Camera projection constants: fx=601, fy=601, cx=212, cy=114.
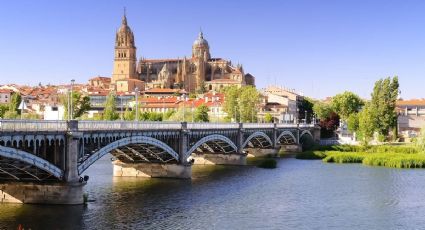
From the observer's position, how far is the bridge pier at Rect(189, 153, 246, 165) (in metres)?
79.7

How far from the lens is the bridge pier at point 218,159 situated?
3137 inches

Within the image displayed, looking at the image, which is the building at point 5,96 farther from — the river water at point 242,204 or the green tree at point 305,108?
the river water at point 242,204

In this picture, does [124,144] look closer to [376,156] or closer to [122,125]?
[122,125]

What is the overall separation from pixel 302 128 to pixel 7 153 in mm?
93917

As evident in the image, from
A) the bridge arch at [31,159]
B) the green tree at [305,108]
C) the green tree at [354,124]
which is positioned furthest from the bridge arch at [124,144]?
the green tree at [305,108]

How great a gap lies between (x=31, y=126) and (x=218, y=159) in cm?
4727

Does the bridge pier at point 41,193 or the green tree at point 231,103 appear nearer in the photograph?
the bridge pier at point 41,193

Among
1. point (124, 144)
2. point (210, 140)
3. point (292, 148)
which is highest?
point (210, 140)

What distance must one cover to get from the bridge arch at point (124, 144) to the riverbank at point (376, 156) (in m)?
33.3

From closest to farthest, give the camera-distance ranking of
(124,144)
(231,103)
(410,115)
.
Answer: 1. (124,144)
2. (231,103)
3. (410,115)

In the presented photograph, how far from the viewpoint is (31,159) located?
113 feet

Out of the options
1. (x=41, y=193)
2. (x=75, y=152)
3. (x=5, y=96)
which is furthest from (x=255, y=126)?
(x=5, y=96)

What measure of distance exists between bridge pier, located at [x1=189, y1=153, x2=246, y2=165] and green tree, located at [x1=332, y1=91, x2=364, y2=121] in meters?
91.4

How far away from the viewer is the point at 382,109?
388 feet
